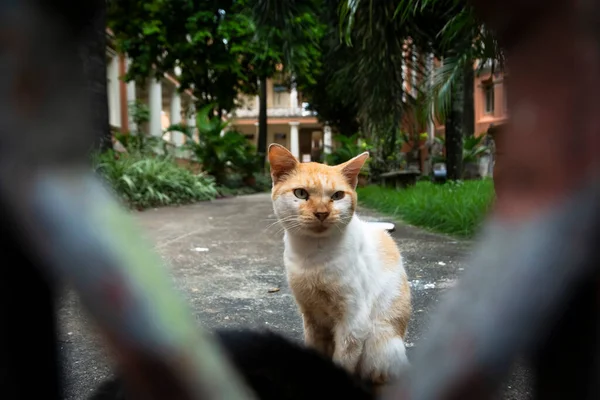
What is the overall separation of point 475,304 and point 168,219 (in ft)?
16.7

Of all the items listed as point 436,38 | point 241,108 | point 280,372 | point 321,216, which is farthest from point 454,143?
point 241,108

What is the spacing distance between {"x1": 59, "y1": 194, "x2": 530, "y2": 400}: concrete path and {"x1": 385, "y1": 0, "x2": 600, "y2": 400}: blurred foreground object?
0.36m

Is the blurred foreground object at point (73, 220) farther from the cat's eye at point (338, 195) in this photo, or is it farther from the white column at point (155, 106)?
the white column at point (155, 106)

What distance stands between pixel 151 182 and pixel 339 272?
5.75m

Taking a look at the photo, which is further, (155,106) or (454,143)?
(155,106)

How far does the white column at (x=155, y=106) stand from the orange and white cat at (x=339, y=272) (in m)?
9.57

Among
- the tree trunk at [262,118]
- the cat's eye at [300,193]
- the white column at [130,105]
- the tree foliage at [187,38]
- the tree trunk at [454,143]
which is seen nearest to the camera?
the cat's eye at [300,193]

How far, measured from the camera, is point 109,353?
14.3 inches

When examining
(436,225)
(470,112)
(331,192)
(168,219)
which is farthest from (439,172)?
(331,192)

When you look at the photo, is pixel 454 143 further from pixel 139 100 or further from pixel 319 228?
pixel 139 100

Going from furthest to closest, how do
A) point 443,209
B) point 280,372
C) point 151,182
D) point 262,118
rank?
point 262,118
point 151,182
point 443,209
point 280,372

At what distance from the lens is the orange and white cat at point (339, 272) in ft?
4.19

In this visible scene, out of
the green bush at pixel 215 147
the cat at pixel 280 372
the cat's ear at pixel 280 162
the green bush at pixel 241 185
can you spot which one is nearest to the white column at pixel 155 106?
the green bush at pixel 215 147

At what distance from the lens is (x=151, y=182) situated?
258 inches
